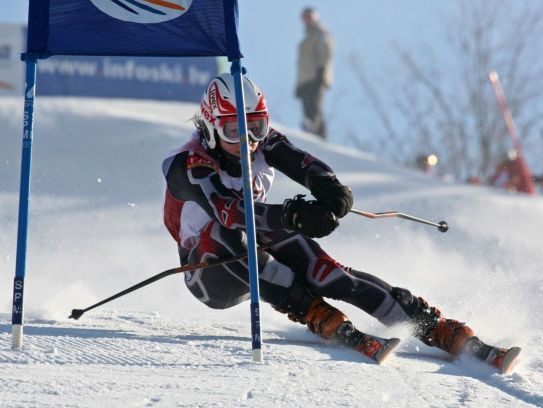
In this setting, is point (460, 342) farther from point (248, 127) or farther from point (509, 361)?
point (248, 127)

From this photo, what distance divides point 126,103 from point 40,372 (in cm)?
1136

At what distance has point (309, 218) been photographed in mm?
4973

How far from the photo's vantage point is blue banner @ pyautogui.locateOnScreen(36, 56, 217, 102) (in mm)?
14844

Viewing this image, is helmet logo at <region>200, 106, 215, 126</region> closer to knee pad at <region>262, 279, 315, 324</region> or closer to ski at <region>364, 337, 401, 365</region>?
knee pad at <region>262, 279, 315, 324</region>

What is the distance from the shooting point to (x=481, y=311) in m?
6.69

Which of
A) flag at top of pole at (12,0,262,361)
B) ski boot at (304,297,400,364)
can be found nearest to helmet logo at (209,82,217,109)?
flag at top of pole at (12,0,262,361)

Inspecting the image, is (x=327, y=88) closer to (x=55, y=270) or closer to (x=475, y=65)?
(x=55, y=270)

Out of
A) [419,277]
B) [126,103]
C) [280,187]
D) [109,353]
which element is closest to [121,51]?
[109,353]

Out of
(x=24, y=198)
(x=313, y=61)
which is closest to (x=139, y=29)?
(x=24, y=198)

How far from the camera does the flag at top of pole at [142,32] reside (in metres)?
4.85

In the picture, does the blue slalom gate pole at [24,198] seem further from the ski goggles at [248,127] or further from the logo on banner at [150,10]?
the ski goggles at [248,127]

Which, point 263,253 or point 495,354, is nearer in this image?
point 495,354

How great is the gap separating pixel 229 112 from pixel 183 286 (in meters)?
2.52

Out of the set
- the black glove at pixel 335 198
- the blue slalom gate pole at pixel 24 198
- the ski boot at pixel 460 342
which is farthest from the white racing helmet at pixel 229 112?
the ski boot at pixel 460 342
